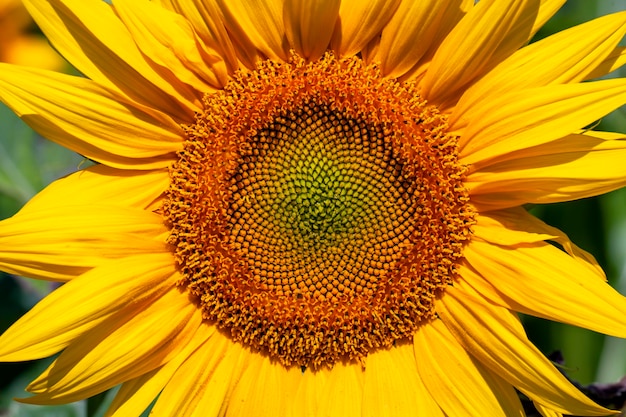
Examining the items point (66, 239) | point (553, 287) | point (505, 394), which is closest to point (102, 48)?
point (66, 239)

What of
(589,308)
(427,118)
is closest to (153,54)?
(427,118)

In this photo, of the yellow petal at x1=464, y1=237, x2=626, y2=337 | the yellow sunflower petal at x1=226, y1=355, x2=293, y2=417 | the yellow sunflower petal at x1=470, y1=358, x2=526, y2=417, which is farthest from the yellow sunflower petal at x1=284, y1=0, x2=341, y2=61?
the yellow sunflower petal at x1=470, y1=358, x2=526, y2=417

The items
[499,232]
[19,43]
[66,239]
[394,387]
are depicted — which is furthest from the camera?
[19,43]

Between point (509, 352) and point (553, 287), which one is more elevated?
point (553, 287)

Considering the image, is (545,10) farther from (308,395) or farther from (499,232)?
(308,395)

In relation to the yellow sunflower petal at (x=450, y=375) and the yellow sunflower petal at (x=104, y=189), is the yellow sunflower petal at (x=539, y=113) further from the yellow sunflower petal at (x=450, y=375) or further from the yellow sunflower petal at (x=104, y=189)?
the yellow sunflower petal at (x=104, y=189)

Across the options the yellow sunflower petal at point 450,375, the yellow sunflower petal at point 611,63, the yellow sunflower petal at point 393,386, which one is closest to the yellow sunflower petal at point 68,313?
the yellow sunflower petal at point 393,386
